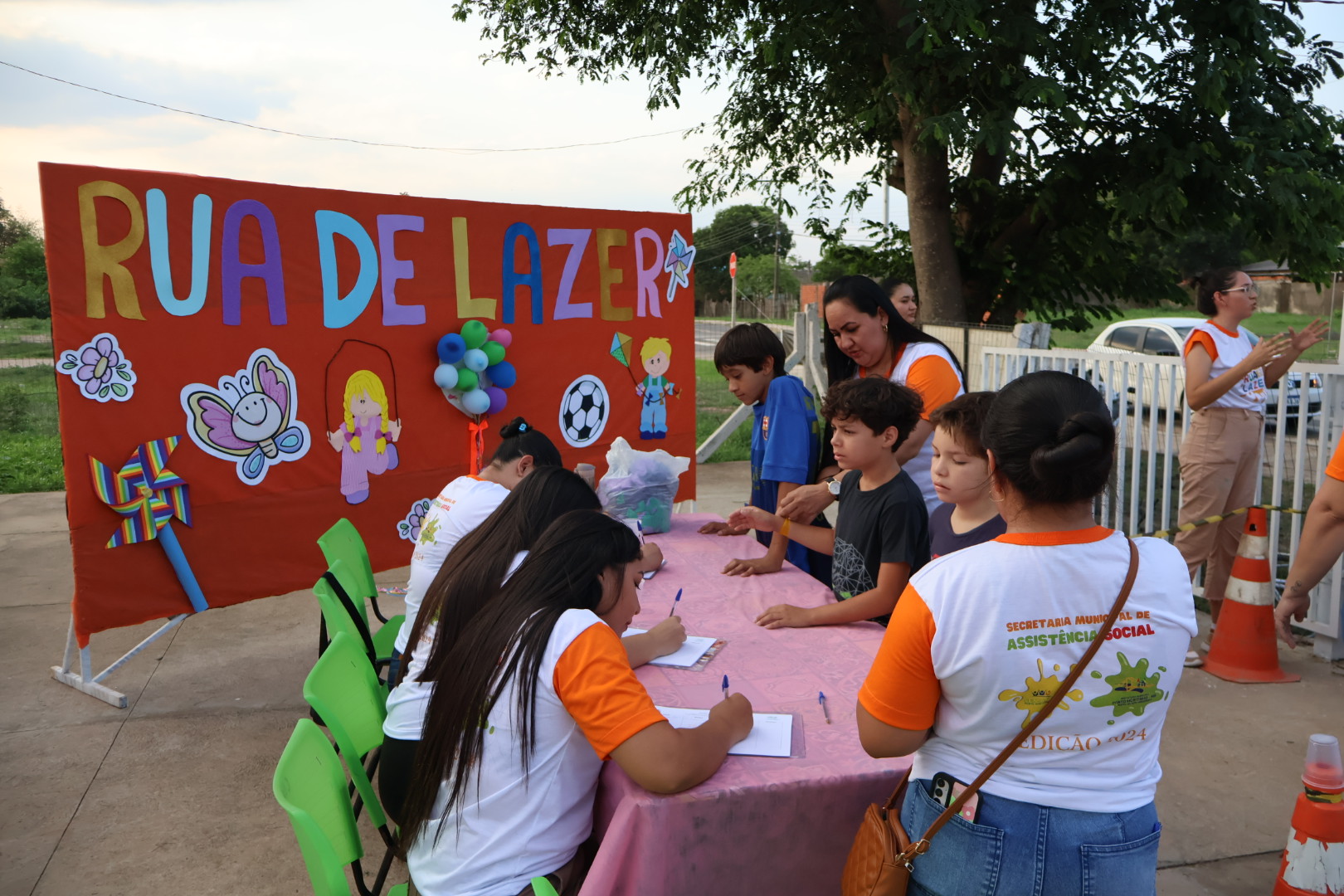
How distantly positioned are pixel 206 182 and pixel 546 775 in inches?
137

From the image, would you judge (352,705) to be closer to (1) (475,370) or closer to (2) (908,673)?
(2) (908,673)

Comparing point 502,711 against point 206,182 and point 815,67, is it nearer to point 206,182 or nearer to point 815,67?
point 206,182

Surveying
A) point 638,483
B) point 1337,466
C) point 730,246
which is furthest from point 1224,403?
point 730,246

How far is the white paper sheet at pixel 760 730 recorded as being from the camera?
1.93m

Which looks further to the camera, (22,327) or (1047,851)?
(22,327)

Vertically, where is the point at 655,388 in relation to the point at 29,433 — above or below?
above

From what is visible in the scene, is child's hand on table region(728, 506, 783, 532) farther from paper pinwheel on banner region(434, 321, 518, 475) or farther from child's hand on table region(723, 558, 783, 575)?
paper pinwheel on banner region(434, 321, 518, 475)

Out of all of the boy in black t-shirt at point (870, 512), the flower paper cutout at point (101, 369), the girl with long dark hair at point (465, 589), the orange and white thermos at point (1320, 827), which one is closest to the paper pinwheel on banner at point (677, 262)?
the flower paper cutout at point (101, 369)

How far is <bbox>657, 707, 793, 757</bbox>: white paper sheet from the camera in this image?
6.35ft

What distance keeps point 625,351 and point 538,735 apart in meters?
4.30

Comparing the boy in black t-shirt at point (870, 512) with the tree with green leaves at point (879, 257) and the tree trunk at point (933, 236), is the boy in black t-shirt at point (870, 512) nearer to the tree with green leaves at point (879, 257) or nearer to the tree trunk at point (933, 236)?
the tree trunk at point (933, 236)

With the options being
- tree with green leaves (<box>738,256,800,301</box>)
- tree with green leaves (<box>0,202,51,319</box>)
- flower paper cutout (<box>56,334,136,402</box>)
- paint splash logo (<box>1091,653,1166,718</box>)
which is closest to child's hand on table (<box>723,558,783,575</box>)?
paint splash logo (<box>1091,653,1166,718</box>)

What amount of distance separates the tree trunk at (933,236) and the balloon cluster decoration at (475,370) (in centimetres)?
511

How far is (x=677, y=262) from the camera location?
6.09 metres
